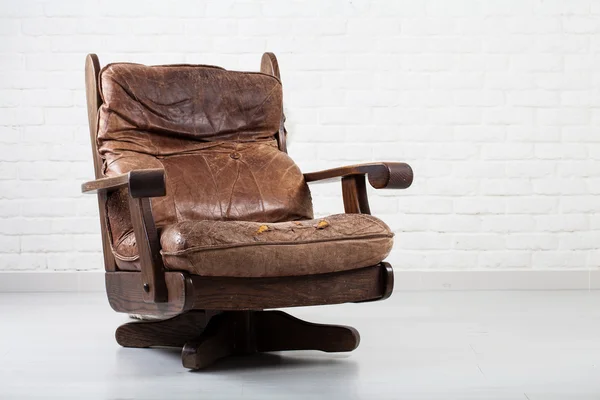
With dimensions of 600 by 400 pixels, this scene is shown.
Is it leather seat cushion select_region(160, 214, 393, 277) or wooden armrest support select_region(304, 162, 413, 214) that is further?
wooden armrest support select_region(304, 162, 413, 214)

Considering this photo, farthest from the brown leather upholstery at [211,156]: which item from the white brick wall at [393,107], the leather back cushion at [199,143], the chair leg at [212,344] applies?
the white brick wall at [393,107]

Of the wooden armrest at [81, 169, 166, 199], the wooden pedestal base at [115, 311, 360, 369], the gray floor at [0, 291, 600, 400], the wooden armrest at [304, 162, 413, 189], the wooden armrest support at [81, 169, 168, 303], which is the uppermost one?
the wooden armrest at [81, 169, 166, 199]

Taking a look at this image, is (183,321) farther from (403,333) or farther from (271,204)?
(403,333)

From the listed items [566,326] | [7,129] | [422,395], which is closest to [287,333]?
[422,395]

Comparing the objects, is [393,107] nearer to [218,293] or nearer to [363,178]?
[363,178]

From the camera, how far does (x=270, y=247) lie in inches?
79.0

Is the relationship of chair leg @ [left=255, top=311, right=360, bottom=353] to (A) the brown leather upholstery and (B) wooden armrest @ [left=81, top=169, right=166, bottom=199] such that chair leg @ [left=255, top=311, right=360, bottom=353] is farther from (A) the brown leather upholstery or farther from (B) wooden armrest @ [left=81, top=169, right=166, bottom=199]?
(B) wooden armrest @ [left=81, top=169, right=166, bottom=199]

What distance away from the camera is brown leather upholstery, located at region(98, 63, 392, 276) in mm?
2162

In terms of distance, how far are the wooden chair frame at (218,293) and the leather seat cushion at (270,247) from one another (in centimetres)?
4

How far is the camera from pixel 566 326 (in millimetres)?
2980

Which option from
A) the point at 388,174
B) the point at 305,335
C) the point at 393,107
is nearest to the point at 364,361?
the point at 305,335

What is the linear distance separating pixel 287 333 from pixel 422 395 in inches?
22.0

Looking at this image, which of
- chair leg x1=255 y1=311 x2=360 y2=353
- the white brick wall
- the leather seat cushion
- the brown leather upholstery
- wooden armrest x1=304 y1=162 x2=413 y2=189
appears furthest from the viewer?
the white brick wall

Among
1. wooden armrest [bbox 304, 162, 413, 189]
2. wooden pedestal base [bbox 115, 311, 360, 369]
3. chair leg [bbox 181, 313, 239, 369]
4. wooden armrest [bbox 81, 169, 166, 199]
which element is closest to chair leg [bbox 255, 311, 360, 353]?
wooden pedestal base [bbox 115, 311, 360, 369]
